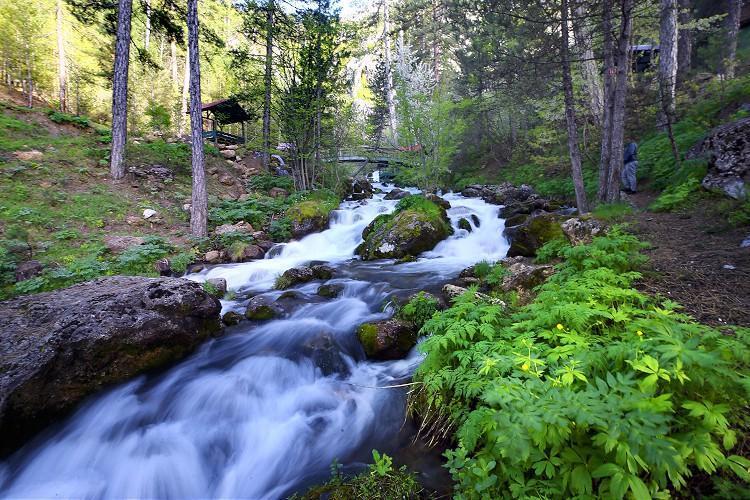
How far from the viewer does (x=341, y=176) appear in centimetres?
1814

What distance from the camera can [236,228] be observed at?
38.8 ft

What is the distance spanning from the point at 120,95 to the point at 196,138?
422cm

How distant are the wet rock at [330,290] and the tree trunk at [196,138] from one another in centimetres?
571

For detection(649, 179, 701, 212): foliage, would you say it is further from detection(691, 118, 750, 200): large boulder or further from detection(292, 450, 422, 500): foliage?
detection(292, 450, 422, 500): foliage

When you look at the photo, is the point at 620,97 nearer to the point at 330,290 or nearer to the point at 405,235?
the point at 405,235

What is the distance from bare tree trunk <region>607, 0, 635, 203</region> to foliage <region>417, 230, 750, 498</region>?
6.57 m

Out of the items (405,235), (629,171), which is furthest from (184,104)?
(629,171)

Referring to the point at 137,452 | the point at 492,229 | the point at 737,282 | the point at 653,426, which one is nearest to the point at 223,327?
the point at 137,452

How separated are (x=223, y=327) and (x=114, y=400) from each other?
2.01 m

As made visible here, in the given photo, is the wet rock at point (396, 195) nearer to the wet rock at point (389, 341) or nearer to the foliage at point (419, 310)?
the foliage at point (419, 310)

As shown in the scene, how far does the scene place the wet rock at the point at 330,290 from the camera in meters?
7.55

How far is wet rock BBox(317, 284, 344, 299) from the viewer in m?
7.55

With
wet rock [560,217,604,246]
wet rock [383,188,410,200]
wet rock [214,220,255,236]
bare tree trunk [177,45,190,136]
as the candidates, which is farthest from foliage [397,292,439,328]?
bare tree trunk [177,45,190,136]

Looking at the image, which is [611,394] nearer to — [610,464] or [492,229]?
[610,464]
